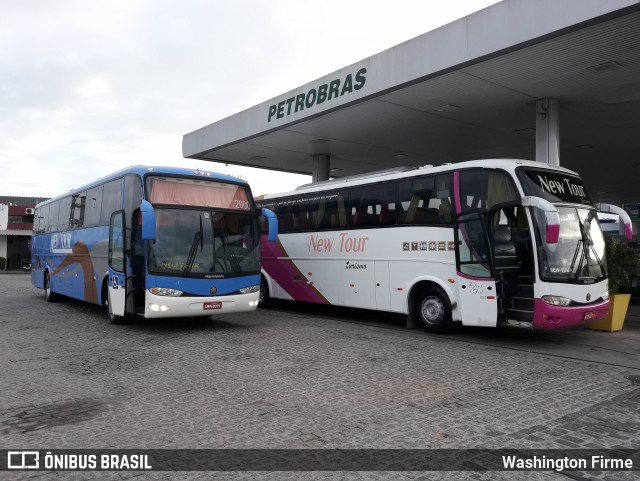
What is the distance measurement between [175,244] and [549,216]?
21.5 feet

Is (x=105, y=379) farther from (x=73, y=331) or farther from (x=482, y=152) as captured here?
(x=482, y=152)

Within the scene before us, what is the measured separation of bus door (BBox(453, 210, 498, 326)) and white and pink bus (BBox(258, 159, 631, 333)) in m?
0.02

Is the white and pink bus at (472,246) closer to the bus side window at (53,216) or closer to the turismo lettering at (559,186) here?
the turismo lettering at (559,186)

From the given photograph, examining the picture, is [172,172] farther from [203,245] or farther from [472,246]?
[472,246]

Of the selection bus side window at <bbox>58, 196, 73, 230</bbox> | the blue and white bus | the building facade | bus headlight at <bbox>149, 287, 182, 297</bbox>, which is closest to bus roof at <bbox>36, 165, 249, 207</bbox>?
the blue and white bus

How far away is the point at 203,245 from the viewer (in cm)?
1005

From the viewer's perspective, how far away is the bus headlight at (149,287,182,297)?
9.45 meters

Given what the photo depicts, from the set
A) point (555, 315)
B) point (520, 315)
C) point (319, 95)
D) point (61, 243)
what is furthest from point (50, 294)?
point (555, 315)

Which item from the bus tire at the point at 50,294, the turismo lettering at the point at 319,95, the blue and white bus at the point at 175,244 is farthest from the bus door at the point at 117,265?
the bus tire at the point at 50,294

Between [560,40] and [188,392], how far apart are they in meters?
8.72

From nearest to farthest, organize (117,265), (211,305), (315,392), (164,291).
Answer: (315,392)
(164,291)
(211,305)
(117,265)

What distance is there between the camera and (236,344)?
887 cm

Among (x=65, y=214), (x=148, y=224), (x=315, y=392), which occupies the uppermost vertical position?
(x=65, y=214)

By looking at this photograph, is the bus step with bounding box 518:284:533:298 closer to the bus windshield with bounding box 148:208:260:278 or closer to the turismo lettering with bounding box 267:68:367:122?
the bus windshield with bounding box 148:208:260:278
